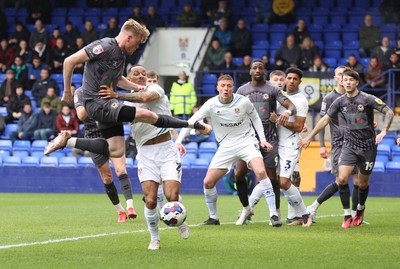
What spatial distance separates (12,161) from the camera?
25953 mm

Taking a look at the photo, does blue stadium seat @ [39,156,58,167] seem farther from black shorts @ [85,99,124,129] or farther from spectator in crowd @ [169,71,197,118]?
black shorts @ [85,99,124,129]

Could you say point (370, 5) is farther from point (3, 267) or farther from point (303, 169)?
point (3, 267)

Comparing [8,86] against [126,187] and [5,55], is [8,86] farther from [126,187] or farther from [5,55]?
[126,187]

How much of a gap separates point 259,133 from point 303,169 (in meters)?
11.7

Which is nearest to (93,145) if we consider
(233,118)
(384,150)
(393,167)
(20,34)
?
(233,118)

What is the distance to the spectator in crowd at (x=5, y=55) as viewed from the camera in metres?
→ 29.2

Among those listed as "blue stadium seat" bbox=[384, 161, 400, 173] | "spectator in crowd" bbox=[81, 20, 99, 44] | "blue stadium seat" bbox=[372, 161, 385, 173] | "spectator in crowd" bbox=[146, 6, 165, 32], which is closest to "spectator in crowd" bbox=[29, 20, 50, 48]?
"spectator in crowd" bbox=[81, 20, 99, 44]

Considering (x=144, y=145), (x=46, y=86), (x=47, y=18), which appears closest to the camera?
(x=144, y=145)

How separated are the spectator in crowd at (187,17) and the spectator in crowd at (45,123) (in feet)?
17.5

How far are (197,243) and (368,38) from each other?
17051 mm

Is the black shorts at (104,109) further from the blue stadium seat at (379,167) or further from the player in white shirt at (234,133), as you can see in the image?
the blue stadium seat at (379,167)

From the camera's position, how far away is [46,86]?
27422 mm

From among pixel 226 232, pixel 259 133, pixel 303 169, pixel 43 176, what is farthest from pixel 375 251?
pixel 43 176

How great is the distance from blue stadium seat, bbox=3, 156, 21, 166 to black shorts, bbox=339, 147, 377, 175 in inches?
559
